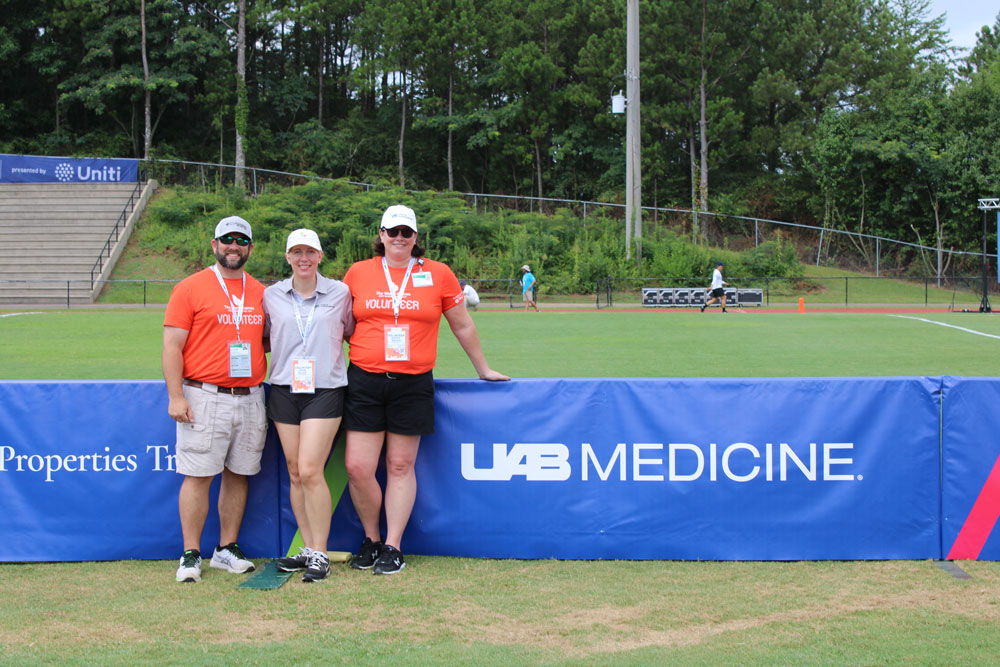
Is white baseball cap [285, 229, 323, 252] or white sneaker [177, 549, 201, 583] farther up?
white baseball cap [285, 229, 323, 252]

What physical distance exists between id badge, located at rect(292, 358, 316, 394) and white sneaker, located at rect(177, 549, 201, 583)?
1138mm

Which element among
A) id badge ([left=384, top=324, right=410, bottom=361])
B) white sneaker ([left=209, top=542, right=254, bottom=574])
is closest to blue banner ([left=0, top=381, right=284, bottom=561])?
white sneaker ([left=209, top=542, right=254, bottom=574])

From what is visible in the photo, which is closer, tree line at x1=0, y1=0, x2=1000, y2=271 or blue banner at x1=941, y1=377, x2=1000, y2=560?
blue banner at x1=941, y1=377, x2=1000, y2=560

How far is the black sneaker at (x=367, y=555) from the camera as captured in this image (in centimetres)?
524

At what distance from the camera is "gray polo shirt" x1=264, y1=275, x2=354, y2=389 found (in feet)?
16.7

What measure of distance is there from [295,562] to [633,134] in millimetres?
34422

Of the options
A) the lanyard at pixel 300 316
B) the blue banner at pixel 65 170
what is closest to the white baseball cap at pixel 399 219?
the lanyard at pixel 300 316

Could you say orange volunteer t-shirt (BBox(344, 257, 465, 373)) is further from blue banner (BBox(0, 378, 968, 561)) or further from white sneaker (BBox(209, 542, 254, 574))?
white sneaker (BBox(209, 542, 254, 574))

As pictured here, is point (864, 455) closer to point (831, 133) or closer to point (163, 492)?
point (163, 492)

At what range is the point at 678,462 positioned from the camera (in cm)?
541

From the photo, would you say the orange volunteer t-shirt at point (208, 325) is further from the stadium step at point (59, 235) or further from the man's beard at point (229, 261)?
the stadium step at point (59, 235)

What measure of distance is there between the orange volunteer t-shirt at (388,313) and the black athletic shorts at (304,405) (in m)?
0.24

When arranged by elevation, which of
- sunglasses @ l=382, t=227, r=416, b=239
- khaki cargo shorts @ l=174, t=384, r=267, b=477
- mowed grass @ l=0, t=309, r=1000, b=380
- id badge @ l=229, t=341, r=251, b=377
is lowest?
mowed grass @ l=0, t=309, r=1000, b=380

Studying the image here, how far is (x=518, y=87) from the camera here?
59.4 meters
